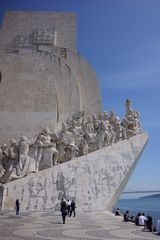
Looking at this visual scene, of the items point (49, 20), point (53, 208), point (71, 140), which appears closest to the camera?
point (53, 208)

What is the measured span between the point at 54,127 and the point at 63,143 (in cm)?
206

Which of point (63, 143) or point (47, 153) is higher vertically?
point (63, 143)

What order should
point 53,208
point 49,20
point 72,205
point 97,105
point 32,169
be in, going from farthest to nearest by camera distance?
point 49,20
point 97,105
point 32,169
point 53,208
point 72,205

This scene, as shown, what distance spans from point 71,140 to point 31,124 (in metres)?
2.67

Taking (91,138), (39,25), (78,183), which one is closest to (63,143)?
(91,138)

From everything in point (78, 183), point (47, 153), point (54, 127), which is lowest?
point (78, 183)

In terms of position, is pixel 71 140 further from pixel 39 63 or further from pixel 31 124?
pixel 39 63

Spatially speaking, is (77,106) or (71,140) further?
(77,106)

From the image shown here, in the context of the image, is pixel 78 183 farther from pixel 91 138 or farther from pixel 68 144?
pixel 91 138

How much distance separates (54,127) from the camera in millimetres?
13688

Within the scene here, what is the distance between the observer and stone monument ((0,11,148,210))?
396 inches

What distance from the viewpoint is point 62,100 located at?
15.4m

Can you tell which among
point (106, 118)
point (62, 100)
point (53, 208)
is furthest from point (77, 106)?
point (53, 208)

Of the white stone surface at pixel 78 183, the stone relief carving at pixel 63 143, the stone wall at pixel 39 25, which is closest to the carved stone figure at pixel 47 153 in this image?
the stone relief carving at pixel 63 143
